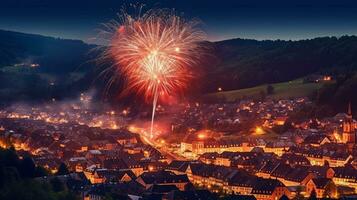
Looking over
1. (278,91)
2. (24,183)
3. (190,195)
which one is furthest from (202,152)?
(278,91)

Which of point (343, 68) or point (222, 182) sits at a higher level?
point (343, 68)

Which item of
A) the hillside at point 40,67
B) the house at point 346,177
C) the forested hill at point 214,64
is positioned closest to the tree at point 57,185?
the house at point 346,177

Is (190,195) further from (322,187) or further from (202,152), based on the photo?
(202,152)

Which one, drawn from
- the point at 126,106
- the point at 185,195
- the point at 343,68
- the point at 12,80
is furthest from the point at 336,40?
the point at 185,195

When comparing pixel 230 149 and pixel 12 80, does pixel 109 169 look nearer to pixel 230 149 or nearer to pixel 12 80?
pixel 230 149

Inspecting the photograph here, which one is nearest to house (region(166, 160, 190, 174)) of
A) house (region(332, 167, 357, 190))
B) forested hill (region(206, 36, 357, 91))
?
house (region(332, 167, 357, 190))
